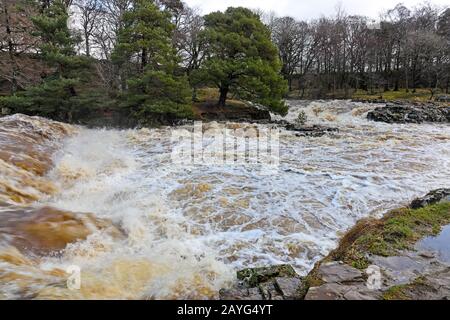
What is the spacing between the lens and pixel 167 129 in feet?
49.4

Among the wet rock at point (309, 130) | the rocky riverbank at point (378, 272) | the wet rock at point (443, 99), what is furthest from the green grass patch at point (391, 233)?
the wet rock at point (443, 99)

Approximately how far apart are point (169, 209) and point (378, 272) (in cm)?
378

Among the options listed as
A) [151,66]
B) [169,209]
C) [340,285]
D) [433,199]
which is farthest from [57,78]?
[340,285]

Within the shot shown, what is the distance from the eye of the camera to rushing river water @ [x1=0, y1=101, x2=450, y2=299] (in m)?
3.76

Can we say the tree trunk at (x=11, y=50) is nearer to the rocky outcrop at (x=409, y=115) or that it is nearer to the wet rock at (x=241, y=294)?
the wet rock at (x=241, y=294)

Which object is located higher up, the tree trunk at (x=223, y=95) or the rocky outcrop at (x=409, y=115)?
the tree trunk at (x=223, y=95)

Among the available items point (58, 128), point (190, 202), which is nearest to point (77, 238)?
point (190, 202)

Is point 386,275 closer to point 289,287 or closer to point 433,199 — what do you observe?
point 289,287

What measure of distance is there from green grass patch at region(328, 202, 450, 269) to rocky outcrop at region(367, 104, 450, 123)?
14858 mm

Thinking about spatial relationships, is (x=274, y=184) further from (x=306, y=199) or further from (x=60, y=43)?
(x=60, y=43)

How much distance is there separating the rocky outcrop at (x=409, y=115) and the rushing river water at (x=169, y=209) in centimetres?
755

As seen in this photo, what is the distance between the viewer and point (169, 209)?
19.7 feet

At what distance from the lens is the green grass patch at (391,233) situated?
3688 mm

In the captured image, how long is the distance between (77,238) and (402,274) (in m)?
4.14
